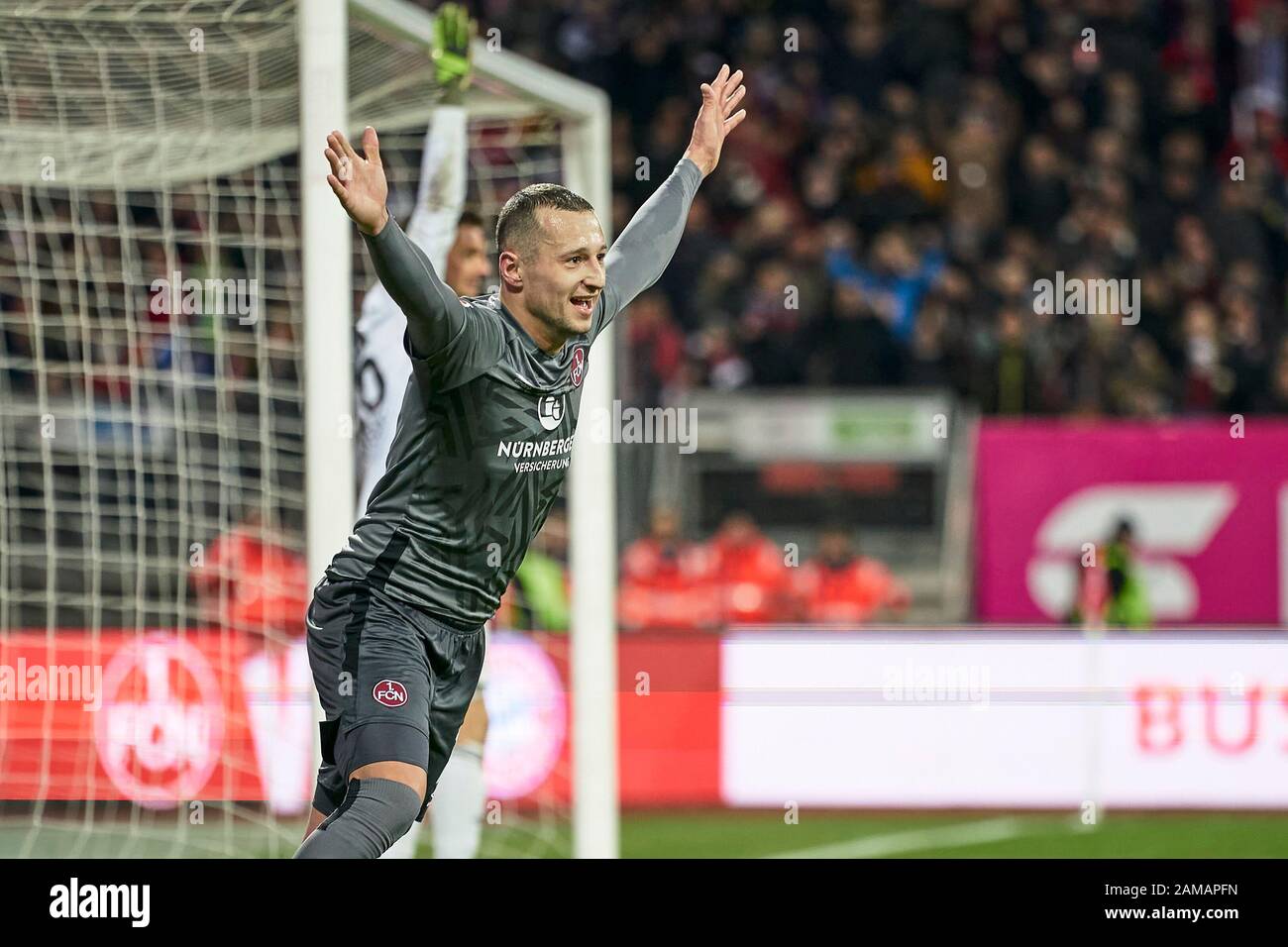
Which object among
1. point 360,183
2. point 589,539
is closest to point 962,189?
point 589,539

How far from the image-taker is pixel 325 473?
6.21 meters

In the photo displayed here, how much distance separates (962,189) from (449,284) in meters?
9.93

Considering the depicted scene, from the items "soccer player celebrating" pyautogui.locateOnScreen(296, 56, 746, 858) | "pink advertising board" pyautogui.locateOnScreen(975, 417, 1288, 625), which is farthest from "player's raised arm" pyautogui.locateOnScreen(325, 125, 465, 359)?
"pink advertising board" pyautogui.locateOnScreen(975, 417, 1288, 625)

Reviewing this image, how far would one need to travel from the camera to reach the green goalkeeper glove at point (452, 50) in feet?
20.2

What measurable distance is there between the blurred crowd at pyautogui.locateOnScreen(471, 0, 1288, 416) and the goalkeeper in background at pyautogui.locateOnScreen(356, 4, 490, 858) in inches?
257

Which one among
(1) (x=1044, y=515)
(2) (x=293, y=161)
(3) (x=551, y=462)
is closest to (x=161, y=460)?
(2) (x=293, y=161)

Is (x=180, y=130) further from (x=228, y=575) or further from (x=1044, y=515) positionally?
(x=1044, y=515)

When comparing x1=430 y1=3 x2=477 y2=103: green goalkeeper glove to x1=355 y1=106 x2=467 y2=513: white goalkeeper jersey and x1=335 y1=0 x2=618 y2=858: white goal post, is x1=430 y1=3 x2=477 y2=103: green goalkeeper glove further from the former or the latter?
x1=335 y1=0 x2=618 y2=858: white goal post

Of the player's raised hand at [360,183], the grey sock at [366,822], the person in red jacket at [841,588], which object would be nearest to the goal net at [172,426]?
the grey sock at [366,822]

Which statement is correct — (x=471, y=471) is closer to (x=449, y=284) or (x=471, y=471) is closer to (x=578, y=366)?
(x=578, y=366)

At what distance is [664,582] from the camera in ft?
41.0

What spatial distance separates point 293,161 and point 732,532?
3722 millimetres

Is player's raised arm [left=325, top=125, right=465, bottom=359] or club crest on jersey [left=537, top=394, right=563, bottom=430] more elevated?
player's raised arm [left=325, top=125, right=465, bottom=359]

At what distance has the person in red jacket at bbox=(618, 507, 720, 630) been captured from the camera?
489 inches
